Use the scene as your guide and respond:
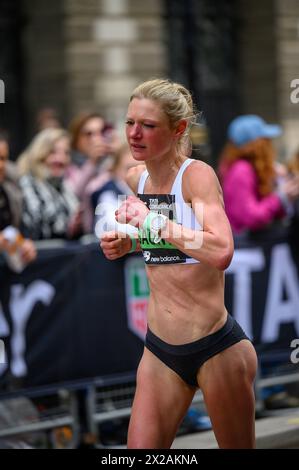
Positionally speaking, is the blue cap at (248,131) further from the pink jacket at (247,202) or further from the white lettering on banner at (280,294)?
the white lettering on banner at (280,294)

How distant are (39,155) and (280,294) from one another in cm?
200

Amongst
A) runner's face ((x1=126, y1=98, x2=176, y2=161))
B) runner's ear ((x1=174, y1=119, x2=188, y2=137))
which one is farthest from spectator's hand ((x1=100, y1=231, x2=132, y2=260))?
runner's ear ((x1=174, y1=119, x2=188, y2=137))

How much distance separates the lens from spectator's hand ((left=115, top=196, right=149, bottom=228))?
4.56 m

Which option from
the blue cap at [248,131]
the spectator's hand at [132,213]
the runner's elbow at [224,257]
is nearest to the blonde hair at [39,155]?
the blue cap at [248,131]

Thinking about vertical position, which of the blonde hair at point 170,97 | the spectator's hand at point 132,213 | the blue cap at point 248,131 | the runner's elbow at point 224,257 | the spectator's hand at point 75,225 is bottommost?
the spectator's hand at point 75,225

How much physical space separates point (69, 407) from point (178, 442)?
79 centimetres

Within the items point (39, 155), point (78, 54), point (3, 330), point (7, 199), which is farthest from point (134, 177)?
point (78, 54)

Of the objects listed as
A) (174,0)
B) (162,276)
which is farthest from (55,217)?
(174,0)

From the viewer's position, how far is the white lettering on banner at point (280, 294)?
8.54 m

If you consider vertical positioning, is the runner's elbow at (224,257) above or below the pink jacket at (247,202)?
above

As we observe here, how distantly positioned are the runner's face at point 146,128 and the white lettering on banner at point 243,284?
373cm

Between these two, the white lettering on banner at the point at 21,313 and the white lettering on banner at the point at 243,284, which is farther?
the white lettering on banner at the point at 243,284

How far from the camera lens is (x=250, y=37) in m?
19.7

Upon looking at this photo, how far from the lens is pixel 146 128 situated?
15.4 feet
